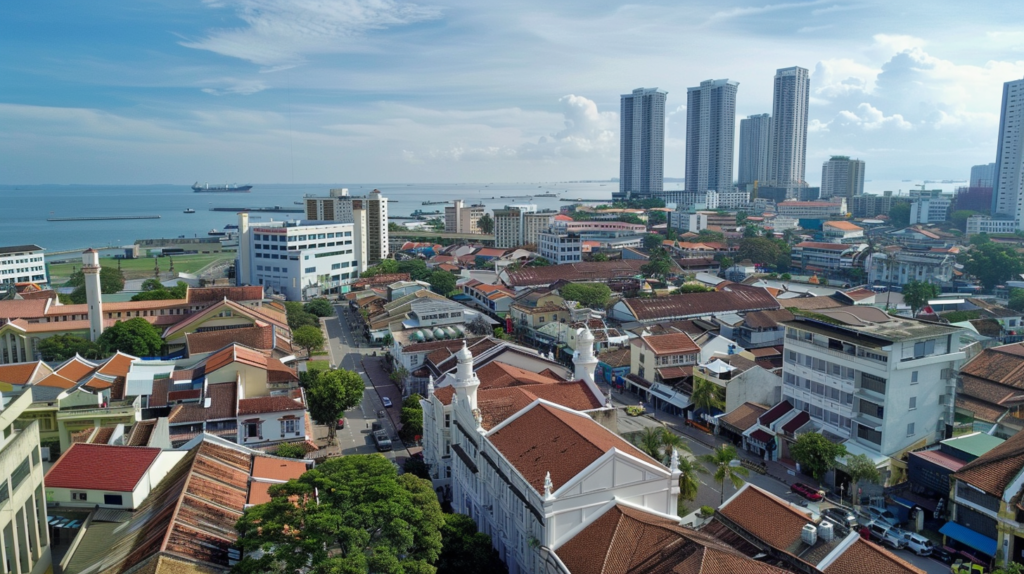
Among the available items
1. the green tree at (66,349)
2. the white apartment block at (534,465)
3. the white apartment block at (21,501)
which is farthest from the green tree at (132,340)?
the white apartment block at (21,501)

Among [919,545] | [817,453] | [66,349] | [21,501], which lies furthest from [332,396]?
[919,545]

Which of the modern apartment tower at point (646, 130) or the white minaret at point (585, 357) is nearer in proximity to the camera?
the white minaret at point (585, 357)

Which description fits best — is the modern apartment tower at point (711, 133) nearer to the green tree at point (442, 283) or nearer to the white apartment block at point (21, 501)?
the green tree at point (442, 283)

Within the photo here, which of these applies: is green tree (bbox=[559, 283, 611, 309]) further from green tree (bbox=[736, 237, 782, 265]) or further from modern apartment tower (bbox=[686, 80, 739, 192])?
modern apartment tower (bbox=[686, 80, 739, 192])

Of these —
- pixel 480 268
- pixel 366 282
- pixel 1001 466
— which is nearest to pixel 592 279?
pixel 480 268

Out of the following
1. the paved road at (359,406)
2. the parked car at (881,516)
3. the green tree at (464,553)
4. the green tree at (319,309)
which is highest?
the green tree at (464,553)

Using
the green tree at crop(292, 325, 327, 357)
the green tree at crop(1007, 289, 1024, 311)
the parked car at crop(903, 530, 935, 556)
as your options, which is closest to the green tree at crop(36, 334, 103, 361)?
the green tree at crop(292, 325, 327, 357)
